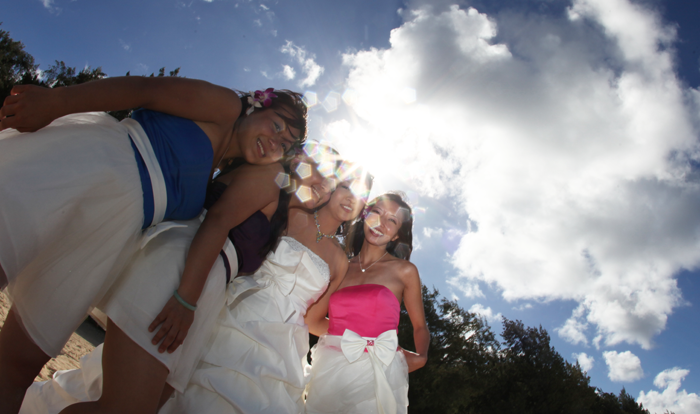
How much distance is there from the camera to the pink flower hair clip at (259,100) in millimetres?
2799

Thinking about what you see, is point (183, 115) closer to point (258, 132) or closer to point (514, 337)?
point (258, 132)

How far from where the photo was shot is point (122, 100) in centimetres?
190

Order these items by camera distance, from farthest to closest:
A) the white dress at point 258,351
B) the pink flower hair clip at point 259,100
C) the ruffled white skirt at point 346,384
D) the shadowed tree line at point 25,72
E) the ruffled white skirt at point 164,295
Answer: the shadowed tree line at point 25,72 → the ruffled white skirt at point 346,384 → the pink flower hair clip at point 259,100 → the white dress at point 258,351 → the ruffled white skirt at point 164,295

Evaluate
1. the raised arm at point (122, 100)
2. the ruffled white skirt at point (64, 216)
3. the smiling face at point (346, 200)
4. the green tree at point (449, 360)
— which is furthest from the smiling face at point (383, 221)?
the green tree at point (449, 360)

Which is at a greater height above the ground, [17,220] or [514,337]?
[514,337]

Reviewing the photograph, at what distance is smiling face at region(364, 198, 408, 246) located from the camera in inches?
178

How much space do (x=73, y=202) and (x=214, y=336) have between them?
1.41 m

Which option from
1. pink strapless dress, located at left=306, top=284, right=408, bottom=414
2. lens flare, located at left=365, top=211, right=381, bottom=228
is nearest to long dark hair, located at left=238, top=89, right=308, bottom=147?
lens flare, located at left=365, top=211, right=381, bottom=228

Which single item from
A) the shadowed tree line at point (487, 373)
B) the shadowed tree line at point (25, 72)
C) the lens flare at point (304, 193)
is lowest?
→ the lens flare at point (304, 193)

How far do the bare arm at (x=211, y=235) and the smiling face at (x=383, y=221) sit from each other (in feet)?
6.75

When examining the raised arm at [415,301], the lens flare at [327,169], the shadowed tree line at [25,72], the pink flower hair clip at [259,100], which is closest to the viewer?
the pink flower hair clip at [259,100]

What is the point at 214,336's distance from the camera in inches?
104

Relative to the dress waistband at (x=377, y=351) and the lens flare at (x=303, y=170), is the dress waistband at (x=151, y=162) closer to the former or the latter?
the lens flare at (x=303, y=170)

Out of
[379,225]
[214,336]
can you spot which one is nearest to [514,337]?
[379,225]
